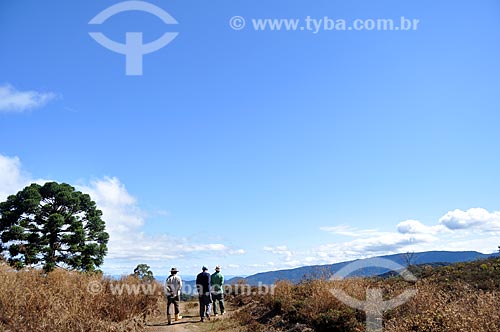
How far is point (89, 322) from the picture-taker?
9008 millimetres

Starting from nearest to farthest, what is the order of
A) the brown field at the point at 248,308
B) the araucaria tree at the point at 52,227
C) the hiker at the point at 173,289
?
the brown field at the point at 248,308
the hiker at the point at 173,289
the araucaria tree at the point at 52,227

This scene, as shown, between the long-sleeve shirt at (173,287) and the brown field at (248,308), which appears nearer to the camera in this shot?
the brown field at (248,308)

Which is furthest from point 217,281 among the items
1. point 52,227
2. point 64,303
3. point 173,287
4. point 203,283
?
point 52,227

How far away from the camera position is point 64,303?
9.61 meters

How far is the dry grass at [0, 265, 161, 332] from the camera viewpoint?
28.3 feet

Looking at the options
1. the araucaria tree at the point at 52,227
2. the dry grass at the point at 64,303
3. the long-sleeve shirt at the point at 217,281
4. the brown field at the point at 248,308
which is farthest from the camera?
the araucaria tree at the point at 52,227

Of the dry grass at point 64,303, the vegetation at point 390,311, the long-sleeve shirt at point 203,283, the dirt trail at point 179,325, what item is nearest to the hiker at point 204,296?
the long-sleeve shirt at point 203,283

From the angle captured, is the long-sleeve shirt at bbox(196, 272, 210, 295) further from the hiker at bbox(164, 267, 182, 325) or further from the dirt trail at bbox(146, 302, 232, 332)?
the dirt trail at bbox(146, 302, 232, 332)

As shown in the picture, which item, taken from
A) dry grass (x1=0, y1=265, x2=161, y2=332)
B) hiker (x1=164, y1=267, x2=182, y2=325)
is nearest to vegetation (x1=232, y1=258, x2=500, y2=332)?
hiker (x1=164, y1=267, x2=182, y2=325)

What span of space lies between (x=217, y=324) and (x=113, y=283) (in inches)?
158

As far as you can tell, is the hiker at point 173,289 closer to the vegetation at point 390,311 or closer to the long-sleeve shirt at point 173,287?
the long-sleeve shirt at point 173,287

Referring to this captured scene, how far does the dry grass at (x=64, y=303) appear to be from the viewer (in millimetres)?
8617

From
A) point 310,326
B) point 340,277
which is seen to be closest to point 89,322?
point 310,326

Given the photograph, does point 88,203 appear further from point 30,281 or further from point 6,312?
point 6,312
